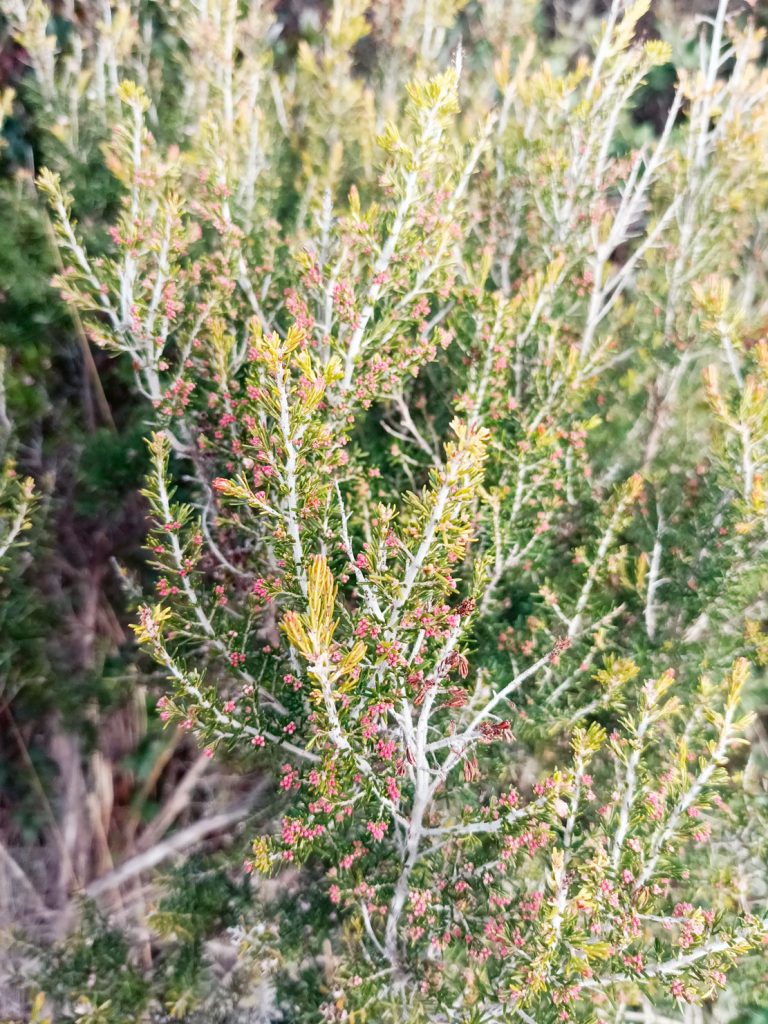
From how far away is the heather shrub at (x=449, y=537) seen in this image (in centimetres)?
181

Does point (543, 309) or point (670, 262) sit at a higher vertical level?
point (670, 262)

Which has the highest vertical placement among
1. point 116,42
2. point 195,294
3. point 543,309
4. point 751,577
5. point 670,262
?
point 116,42

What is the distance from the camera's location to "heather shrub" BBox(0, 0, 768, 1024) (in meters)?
1.81

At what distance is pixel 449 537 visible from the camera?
5.64ft

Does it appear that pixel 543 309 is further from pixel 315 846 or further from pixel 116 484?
pixel 116 484

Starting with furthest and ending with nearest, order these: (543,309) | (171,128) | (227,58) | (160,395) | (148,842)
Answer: (148,842) < (171,128) < (227,58) < (543,309) < (160,395)

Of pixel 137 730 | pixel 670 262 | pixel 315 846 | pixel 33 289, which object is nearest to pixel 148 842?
pixel 137 730

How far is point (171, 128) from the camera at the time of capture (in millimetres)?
4066

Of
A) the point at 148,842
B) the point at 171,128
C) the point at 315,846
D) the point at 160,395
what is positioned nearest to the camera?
the point at 315,846

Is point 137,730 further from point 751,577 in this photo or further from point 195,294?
point 751,577

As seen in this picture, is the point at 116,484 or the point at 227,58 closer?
the point at 227,58

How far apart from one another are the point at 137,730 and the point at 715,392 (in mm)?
4259

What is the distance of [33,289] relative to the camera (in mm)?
3879

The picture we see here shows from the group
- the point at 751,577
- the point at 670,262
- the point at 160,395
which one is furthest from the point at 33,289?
the point at 751,577
